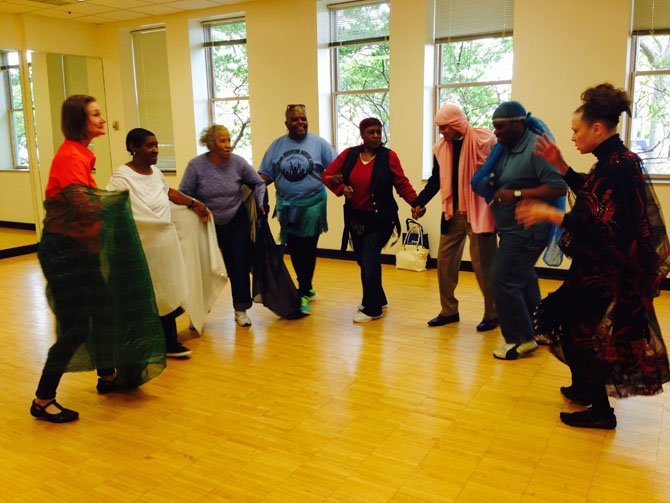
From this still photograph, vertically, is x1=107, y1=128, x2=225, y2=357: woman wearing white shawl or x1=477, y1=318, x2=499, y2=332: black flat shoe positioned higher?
x1=107, y1=128, x2=225, y2=357: woman wearing white shawl

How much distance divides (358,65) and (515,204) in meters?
3.88

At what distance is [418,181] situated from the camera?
648cm

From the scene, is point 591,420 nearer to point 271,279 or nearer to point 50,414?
point 271,279

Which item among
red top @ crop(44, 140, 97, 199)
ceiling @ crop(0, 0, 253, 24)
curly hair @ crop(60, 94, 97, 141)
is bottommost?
red top @ crop(44, 140, 97, 199)

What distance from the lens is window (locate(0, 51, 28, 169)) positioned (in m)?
7.56

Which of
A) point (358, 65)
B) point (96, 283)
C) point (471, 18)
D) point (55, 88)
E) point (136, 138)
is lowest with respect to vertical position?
point (96, 283)

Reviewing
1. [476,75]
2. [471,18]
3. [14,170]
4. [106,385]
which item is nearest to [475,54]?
[476,75]

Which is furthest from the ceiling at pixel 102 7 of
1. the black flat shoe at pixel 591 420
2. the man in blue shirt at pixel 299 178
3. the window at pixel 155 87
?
the black flat shoe at pixel 591 420

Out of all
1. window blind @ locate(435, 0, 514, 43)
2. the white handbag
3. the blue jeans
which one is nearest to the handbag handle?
the white handbag

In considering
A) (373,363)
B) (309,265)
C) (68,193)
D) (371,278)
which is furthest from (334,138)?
(68,193)

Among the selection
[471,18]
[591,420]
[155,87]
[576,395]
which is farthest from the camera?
[155,87]

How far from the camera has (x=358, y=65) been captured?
22.5ft

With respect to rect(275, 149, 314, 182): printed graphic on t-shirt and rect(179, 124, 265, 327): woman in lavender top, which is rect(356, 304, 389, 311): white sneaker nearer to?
rect(179, 124, 265, 327): woman in lavender top

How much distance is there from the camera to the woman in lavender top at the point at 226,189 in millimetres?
4215
